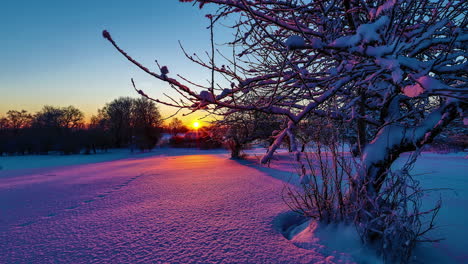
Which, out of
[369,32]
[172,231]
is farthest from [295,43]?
[172,231]

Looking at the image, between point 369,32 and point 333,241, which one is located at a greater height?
point 369,32

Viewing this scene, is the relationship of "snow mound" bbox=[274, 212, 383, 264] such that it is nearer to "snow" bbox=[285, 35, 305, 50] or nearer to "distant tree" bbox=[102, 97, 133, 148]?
"snow" bbox=[285, 35, 305, 50]

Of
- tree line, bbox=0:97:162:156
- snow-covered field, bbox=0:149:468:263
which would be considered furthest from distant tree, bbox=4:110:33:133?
snow-covered field, bbox=0:149:468:263

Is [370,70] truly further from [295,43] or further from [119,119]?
[119,119]

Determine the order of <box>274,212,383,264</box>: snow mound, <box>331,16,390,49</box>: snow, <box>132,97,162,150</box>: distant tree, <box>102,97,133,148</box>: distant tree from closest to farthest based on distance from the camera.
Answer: <box>331,16,390,49</box>: snow, <box>274,212,383,264</box>: snow mound, <box>132,97,162,150</box>: distant tree, <box>102,97,133,148</box>: distant tree

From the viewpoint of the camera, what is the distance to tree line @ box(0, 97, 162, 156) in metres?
27.3

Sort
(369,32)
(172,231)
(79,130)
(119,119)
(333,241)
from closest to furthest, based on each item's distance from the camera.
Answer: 1. (369,32)
2. (333,241)
3. (172,231)
4. (79,130)
5. (119,119)

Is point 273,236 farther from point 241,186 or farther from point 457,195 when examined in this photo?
point 457,195

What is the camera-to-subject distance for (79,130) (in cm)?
2978

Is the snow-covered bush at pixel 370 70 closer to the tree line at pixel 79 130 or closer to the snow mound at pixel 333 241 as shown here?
the snow mound at pixel 333 241

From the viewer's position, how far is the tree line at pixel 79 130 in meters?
27.3

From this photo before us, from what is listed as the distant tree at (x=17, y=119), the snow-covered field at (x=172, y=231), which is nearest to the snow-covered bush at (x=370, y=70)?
the snow-covered field at (x=172, y=231)

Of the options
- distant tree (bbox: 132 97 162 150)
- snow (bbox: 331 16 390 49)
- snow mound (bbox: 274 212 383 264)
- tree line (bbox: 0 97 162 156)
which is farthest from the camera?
distant tree (bbox: 132 97 162 150)

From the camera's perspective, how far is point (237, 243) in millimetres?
2191
